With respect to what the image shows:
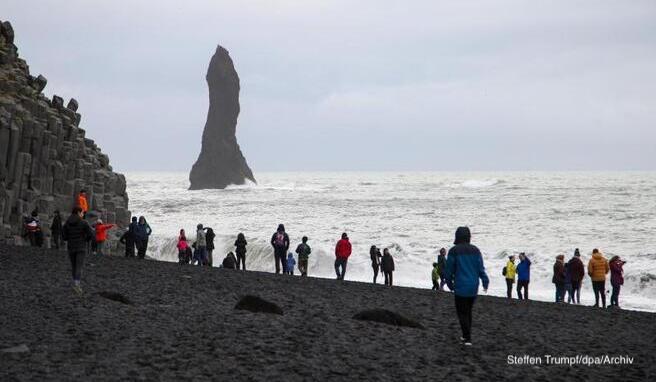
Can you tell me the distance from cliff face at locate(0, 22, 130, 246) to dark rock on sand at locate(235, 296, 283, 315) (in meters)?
17.0

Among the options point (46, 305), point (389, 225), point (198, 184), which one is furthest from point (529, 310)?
point (198, 184)

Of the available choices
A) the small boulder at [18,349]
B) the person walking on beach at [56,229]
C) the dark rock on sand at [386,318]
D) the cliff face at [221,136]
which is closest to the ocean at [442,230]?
the person walking on beach at [56,229]

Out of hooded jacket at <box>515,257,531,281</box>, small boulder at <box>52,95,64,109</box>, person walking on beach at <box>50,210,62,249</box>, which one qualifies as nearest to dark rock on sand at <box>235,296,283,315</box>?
hooded jacket at <box>515,257,531,281</box>

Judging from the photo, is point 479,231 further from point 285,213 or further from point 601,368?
point 601,368

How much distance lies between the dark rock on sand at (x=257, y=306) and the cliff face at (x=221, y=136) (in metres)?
160

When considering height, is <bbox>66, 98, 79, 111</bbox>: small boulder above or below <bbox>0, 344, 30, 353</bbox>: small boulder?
above

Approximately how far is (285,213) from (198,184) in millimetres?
86739

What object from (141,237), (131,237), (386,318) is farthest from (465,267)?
(131,237)

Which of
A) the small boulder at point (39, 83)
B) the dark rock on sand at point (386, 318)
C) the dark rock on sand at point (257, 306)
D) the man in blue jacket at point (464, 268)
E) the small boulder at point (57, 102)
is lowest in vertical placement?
the dark rock on sand at point (386, 318)

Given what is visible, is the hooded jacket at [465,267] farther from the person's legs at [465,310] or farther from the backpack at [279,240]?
the backpack at [279,240]

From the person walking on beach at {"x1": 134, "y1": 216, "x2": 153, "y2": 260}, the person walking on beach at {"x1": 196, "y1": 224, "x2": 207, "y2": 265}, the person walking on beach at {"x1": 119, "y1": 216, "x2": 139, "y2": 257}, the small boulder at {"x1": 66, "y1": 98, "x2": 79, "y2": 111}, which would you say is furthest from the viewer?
the small boulder at {"x1": 66, "y1": 98, "x2": 79, "y2": 111}

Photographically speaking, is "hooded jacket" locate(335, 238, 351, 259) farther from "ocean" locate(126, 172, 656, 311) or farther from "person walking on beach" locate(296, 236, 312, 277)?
"ocean" locate(126, 172, 656, 311)

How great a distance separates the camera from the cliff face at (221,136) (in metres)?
175

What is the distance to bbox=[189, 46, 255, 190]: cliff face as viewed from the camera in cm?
17538
